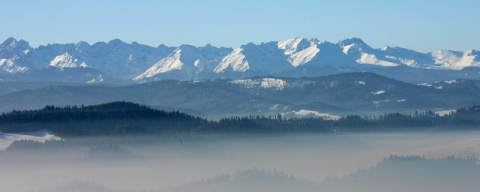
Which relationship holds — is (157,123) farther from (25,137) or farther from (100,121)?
(25,137)

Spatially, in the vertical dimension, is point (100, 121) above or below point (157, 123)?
above

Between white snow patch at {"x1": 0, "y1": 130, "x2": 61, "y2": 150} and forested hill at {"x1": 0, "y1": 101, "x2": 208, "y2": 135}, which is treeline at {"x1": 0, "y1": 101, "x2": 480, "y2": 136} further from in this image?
white snow patch at {"x1": 0, "y1": 130, "x2": 61, "y2": 150}

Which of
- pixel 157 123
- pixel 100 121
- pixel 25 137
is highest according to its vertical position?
pixel 100 121

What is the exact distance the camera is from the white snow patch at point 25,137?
105 meters

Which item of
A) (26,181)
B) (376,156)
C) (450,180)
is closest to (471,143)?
(376,156)

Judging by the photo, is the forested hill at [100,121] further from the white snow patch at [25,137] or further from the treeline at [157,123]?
the white snow patch at [25,137]

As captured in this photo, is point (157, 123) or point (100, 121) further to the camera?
point (157, 123)

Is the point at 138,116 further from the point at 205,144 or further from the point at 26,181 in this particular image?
the point at 26,181

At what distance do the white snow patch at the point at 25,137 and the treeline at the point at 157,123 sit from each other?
5.65ft

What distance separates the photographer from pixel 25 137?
10750cm

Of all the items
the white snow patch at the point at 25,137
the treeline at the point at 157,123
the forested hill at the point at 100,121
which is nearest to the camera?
the white snow patch at the point at 25,137

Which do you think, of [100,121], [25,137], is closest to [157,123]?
[100,121]

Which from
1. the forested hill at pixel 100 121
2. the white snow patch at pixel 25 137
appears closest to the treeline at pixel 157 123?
the forested hill at pixel 100 121

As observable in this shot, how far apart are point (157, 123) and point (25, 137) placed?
2838cm
